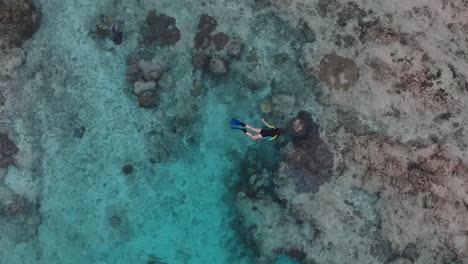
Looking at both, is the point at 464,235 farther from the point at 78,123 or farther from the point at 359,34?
the point at 78,123

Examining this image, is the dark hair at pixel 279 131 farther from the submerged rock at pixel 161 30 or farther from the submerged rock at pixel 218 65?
the submerged rock at pixel 161 30

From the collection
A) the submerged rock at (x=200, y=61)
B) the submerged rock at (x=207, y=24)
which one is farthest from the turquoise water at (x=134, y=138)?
the submerged rock at (x=200, y=61)

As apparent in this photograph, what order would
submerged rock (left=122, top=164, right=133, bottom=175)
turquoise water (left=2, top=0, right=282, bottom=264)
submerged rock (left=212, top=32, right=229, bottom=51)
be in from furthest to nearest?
submerged rock (left=212, top=32, right=229, bottom=51) → submerged rock (left=122, top=164, right=133, bottom=175) → turquoise water (left=2, top=0, right=282, bottom=264)

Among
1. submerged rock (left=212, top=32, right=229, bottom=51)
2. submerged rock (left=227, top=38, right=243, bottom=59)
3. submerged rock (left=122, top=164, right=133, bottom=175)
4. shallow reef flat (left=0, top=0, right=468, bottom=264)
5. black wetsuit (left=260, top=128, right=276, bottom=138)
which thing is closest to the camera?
shallow reef flat (left=0, top=0, right=468, bottom=264)

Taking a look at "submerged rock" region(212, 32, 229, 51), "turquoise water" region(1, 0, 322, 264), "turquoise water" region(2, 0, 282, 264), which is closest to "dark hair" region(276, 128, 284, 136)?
"turquoise water" region(1, 0, 322, 264)

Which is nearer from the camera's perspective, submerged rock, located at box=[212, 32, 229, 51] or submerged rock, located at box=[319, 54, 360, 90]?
submerged rock, located at box=[319, 54, 360, 90]

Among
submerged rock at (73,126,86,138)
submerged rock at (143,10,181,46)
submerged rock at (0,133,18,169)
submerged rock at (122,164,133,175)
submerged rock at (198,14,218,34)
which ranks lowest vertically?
submerged rock at (0,133,18,169)

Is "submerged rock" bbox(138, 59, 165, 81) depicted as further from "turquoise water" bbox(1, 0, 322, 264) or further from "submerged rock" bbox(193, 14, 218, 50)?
"submerged rock" bbox(193, 14, 218, 50)
